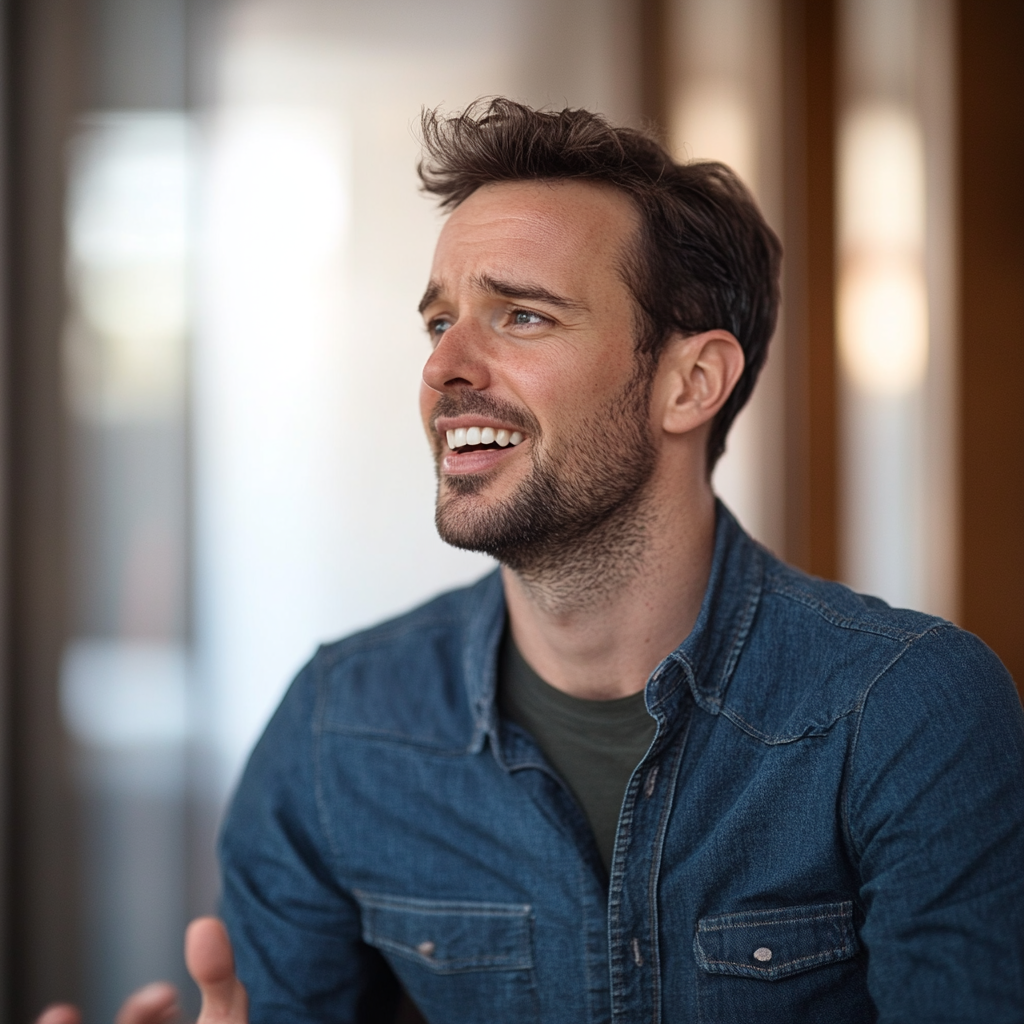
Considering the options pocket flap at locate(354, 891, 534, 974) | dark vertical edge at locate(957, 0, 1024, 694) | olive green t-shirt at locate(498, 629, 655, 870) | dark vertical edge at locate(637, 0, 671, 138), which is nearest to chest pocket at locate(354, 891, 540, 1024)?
pocket flap at locate(354, 891, 534, 974)

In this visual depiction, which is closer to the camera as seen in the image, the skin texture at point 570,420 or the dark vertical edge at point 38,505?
the skin texture at point 570,420

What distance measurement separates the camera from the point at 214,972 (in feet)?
3.40

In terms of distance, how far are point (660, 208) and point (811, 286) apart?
3.40 feet

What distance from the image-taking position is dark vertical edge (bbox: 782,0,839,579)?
222 cm

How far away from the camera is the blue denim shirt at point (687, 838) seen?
0.99m

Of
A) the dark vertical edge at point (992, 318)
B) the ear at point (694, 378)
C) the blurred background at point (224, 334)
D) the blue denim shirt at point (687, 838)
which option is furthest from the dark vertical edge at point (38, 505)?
the dark vertical edge at point (992, 318)

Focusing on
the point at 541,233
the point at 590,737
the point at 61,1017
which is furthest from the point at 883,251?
the point at 61,1017

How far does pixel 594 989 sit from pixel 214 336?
1.47 metres

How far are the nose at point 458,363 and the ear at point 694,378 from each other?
234 millimetres

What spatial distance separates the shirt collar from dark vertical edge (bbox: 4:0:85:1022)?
113 cm

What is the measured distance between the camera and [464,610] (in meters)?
1.47

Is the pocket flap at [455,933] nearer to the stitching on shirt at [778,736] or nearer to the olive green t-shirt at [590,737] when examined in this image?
the olive green t-shirt at [590,737]

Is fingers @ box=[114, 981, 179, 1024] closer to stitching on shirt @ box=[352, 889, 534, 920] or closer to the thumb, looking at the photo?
the thumb

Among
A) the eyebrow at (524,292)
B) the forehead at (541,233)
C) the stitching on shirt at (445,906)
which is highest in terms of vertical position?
the forehead at (541,233)
